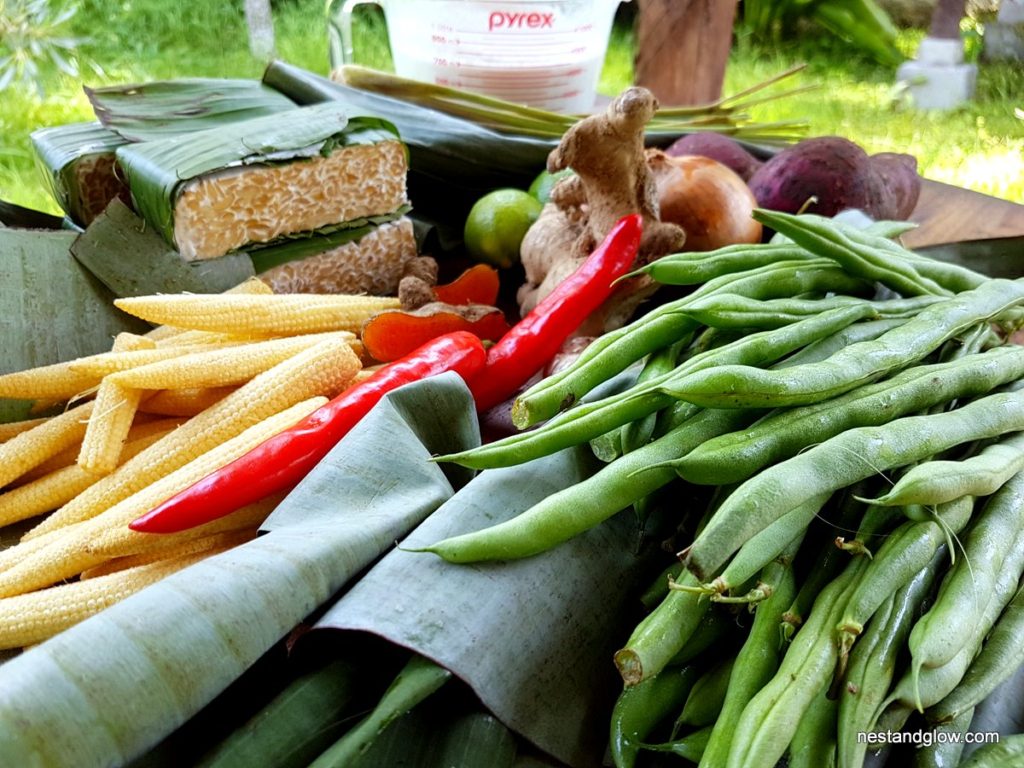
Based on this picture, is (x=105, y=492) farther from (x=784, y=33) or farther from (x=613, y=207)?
(x=784, y=33)

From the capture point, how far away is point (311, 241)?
1.46 meters

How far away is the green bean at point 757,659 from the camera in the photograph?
0.60 meters

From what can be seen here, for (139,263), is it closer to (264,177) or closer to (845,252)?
(264,177)

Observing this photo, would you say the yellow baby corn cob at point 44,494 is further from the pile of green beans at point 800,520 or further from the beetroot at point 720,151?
the beetroot at point 720,151

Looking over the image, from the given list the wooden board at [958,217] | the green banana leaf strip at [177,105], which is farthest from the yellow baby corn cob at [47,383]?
the wooden board at [958,217]

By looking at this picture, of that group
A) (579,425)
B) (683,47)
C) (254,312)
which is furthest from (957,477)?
(683,47)

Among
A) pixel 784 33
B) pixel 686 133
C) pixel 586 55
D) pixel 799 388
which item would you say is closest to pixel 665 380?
pixel 799 388

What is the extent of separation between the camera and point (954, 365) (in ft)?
2.78

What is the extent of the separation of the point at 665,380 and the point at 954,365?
0.29 m

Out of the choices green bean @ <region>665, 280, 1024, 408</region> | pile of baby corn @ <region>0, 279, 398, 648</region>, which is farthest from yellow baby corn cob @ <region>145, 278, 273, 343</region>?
green bean @ <region>665, 280, 1024, 408</region>

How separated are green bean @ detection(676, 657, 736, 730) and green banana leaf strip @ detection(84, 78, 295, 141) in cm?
130

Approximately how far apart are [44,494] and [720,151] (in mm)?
1293

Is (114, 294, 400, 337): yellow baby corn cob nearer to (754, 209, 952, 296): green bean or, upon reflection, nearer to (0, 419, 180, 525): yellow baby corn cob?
(0, 419, 180, 525): yellow baby corn cob

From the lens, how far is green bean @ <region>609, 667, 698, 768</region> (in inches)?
25.9
